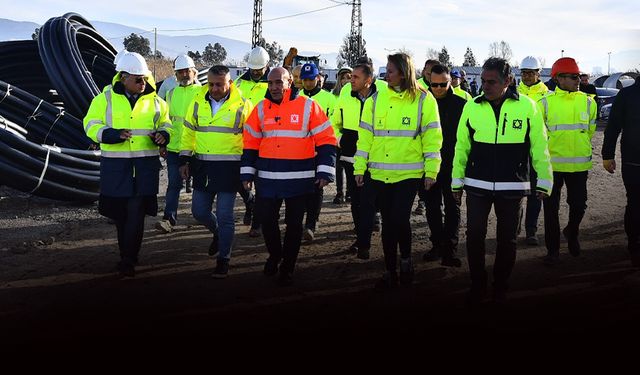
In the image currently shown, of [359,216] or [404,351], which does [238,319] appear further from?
[359,216]

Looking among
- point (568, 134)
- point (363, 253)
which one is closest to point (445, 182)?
point (363, 253)

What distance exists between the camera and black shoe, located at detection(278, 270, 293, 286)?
5957mm

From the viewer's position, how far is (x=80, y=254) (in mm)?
7086

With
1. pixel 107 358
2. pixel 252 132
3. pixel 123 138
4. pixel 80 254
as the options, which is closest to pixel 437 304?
pixel 252 132

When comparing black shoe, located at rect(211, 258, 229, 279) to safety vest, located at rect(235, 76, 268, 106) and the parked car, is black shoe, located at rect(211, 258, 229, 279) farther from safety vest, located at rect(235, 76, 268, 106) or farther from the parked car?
the parked car

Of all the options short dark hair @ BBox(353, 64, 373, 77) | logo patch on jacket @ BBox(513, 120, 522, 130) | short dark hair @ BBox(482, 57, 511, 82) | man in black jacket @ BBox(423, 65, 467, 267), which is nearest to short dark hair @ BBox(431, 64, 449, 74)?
man in black jacket @ BBox(423, 65, 467, 267)

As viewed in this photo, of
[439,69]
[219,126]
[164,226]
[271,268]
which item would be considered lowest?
[271,268]

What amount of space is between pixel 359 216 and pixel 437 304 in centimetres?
185

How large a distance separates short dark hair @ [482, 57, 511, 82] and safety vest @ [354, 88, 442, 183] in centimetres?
62

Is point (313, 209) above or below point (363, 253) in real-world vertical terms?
above

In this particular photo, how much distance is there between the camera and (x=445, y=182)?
6.82 m

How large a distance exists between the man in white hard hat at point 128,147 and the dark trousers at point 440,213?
107 inches

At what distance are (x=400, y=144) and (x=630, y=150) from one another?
8.58 ft

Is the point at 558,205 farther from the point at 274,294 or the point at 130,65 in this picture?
the point at 130,65
